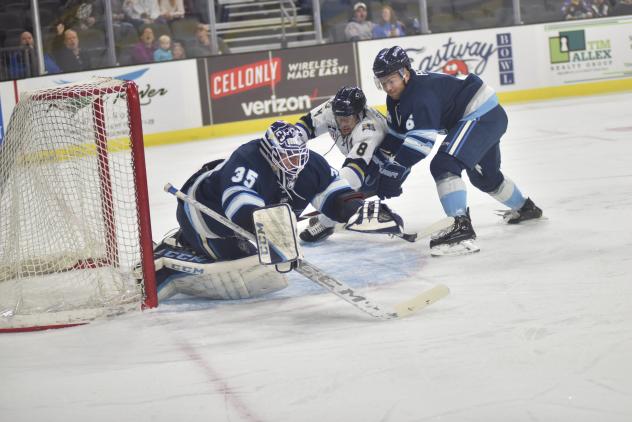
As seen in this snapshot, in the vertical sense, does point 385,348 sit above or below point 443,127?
below

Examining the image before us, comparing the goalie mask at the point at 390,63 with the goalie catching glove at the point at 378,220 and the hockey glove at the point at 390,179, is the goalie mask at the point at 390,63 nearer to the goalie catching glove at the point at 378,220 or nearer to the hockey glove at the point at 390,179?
the hockey glove at the point at 390,179

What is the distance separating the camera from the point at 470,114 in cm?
455

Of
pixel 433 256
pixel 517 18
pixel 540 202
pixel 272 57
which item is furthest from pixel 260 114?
pixel 433 256

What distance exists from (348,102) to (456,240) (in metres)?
0.92

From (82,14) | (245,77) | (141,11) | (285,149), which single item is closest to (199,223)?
(285,149)

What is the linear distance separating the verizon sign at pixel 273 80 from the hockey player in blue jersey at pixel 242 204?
253 inches

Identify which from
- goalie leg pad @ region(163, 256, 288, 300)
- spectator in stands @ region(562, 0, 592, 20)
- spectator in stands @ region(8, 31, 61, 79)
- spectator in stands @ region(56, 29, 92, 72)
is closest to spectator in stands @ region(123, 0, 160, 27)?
spectator in stands @ region(56, 29, 92, 72)

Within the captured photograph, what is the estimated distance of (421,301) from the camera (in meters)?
3.30

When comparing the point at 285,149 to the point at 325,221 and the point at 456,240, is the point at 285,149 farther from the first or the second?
the point at 325,221

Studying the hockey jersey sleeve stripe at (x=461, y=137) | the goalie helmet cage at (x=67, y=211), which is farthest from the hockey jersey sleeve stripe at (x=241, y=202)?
the hockey jersey sleeve stripe at (x=461, y=137)

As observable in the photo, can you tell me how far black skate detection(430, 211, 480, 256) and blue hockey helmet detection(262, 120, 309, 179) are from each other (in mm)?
954

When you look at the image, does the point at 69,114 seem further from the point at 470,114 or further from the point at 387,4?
the point at 387,4

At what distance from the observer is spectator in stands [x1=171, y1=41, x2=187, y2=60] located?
10.1m

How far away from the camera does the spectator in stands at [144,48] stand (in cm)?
1003
